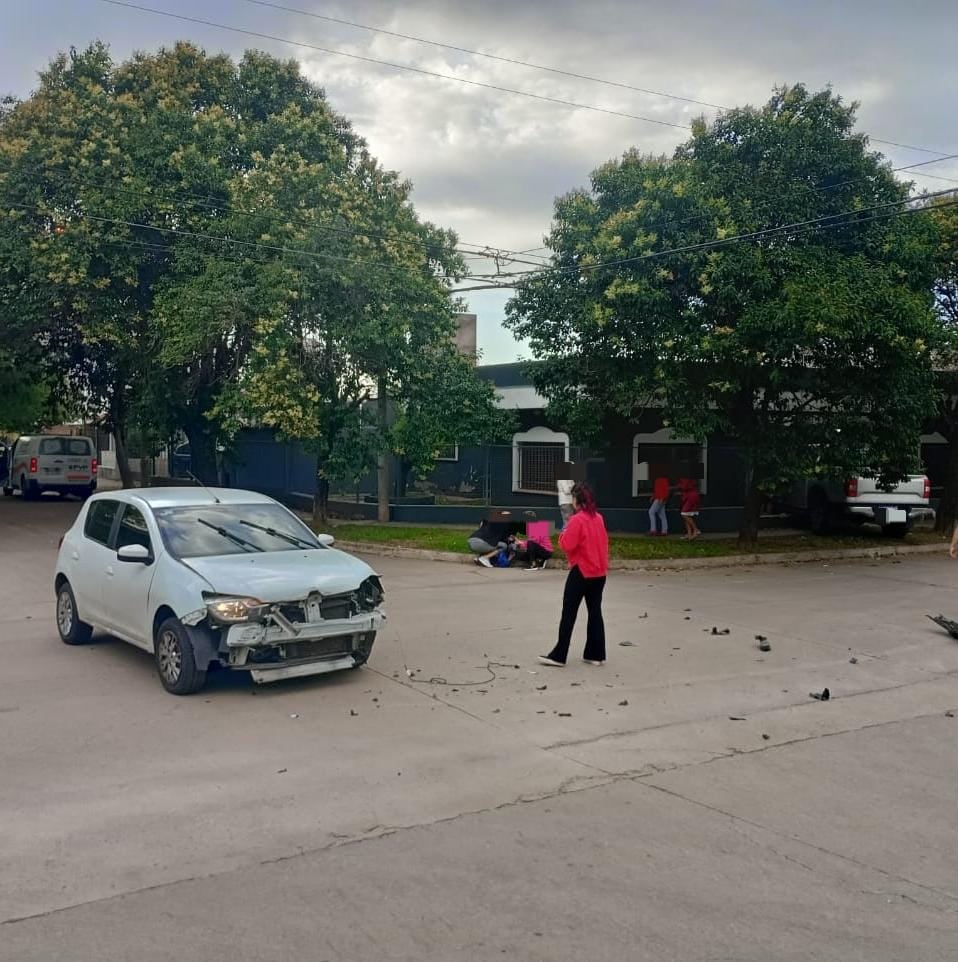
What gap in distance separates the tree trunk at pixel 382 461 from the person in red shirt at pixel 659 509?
19.3ft

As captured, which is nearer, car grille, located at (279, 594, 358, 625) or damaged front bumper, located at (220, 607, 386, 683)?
damaged front bumper, located at (220, 607, 386, 683)

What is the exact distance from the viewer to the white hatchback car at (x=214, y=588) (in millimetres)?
7918

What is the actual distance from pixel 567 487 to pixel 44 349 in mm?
15095

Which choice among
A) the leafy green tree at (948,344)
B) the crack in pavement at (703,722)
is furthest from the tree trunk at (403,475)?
the crack in pavement at (703,722)

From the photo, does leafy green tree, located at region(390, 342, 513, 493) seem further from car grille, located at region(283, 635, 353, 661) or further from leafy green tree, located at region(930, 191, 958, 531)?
car grille, located at region(283, 635, 353, 661)

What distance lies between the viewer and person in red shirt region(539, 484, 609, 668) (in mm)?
9320

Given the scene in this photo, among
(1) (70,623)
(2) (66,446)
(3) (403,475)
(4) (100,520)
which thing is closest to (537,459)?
(3) (403,475)

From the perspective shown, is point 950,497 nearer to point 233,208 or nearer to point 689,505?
point 689,505

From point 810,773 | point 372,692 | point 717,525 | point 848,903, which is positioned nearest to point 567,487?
point 717,525

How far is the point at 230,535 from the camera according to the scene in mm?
9133

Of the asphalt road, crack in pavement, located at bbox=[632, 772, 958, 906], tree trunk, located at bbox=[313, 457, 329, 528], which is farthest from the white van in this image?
crack in pavement, located at bbox=[632, 772, 958, 906]

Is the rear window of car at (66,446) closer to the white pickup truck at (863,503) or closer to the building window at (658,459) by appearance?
the building window at (658,459)

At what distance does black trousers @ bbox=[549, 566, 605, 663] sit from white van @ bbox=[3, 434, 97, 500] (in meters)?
25.8

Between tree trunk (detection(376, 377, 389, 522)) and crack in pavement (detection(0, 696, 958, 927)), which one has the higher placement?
tree trunk (detection(376, 377, 389, 522))
